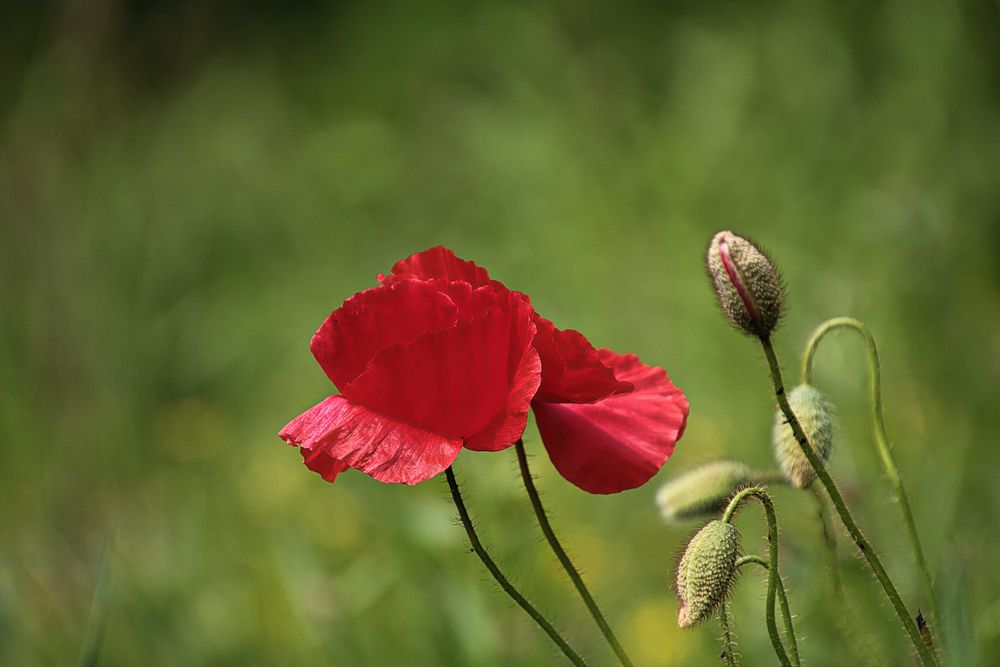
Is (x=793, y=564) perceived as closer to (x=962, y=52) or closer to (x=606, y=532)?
(x=606, y=532)

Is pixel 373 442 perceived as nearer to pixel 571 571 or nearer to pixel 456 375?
pixel 456 375

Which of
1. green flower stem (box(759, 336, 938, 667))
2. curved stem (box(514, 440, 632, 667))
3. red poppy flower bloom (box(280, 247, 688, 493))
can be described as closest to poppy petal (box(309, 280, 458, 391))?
red poppy flower bloom (box(280, 247, 688, 493))

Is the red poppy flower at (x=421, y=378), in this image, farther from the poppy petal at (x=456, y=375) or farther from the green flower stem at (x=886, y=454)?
the green flower stem at (x=886, y=454)

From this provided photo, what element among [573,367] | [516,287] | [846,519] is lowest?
[516,287]

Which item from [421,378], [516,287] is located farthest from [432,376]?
[516,287]

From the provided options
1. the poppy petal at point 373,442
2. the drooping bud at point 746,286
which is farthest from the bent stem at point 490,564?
the drooping bud at point 746,286

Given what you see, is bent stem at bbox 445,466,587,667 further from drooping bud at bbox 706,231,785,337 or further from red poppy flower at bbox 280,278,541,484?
drooping bud at bbox 706,231,785,337
